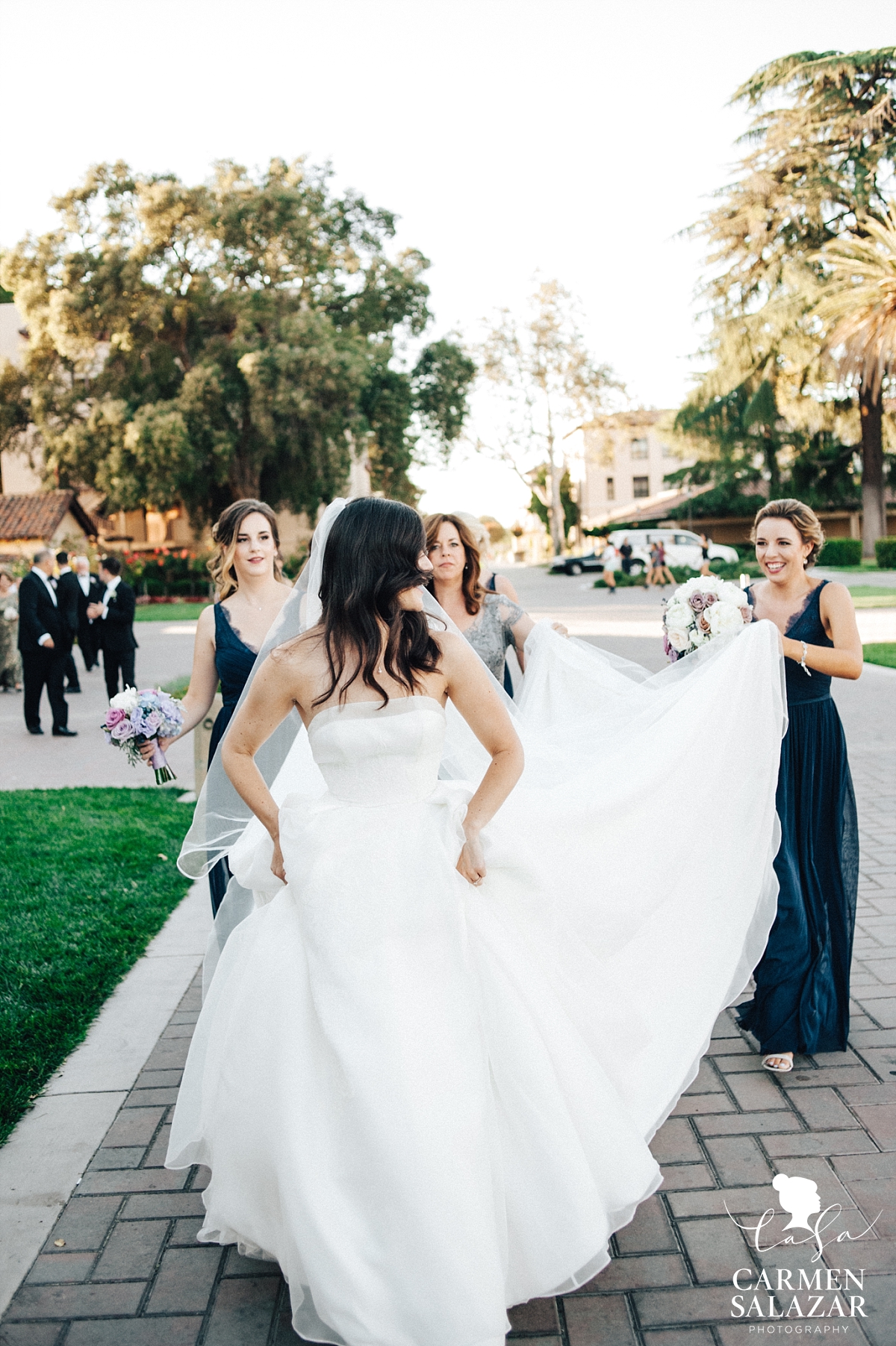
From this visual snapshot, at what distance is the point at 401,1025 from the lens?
2.44 meters

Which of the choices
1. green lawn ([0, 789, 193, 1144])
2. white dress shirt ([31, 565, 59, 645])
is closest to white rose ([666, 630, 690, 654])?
green lawn ([0, 789, 193, 1144])

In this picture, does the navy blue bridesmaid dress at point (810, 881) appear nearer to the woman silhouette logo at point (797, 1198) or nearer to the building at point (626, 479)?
the woman silhouette logo at point (797, 1198)

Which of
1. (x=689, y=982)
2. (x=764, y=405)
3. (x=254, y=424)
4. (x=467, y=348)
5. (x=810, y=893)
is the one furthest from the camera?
(x=467, y=348)

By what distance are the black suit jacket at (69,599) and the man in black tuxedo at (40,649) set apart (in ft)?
2.28

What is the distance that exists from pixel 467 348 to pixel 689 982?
50457 millimetres

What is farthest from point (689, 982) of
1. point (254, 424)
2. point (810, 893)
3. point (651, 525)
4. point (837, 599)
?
point (651, 525)

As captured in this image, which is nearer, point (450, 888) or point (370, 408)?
point (450, 888)

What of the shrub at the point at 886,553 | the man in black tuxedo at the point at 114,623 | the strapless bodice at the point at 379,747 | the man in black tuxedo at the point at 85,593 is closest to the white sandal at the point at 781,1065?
the strapless bodice at the point at 379,747

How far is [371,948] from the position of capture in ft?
8.27

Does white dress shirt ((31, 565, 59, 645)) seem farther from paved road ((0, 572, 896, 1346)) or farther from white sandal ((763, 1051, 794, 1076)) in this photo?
white sandal ((763, 1051, 794, 1076))

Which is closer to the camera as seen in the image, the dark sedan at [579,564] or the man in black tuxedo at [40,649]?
the man in black tuxedo at [40,649]

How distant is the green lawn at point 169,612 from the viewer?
31586 millimetres

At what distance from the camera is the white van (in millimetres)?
38062

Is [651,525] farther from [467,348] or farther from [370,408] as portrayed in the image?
[370,408]
